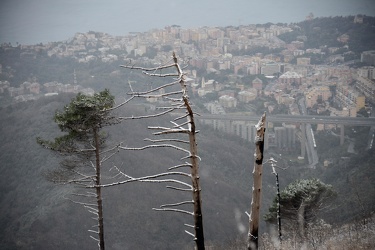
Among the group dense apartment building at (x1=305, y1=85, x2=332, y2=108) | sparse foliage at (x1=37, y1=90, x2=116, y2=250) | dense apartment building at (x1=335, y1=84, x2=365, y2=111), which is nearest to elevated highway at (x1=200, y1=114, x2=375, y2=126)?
dense apartment building at (x1=335, y1=84, x2=365, y2=111)

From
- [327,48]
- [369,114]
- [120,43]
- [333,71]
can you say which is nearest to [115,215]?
[369,114]

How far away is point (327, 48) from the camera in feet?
176

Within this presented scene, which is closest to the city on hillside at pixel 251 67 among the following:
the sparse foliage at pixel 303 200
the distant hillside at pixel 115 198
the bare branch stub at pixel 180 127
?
the distant hillside at pixel 115 198

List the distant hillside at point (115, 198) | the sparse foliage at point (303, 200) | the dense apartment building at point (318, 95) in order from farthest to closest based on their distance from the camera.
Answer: the dense apartment building at point (318, 95) < the distant hillside at point (115, 198) < the sparse foliage at point (303, 200)

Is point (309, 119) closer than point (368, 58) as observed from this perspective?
Yes

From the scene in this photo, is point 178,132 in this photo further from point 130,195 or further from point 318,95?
point 318,95

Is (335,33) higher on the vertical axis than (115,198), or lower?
higher

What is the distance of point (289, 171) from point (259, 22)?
6199cm

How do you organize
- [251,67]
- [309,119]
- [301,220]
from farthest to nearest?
[251,67] < [309,119] < [301,220]

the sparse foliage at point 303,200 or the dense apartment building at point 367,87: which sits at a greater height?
the sparse foliage at point 303,200

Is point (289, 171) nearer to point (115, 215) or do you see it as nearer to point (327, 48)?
point (115, 215)

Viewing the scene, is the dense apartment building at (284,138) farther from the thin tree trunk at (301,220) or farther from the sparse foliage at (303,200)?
the thin tree trunk at (301,220)

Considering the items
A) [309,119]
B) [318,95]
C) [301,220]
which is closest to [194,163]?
[301,220]

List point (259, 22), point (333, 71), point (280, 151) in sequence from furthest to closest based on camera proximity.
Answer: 1. point (259, 22)
2. point (333, 71)
3. point (280, 151)
